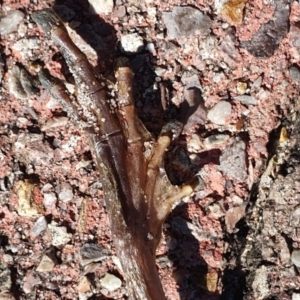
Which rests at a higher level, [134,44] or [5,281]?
[134,44]

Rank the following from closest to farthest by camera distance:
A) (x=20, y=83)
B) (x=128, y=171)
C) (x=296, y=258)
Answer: (x=128, y=171), (x=296, y=258), (x=20, y=83)

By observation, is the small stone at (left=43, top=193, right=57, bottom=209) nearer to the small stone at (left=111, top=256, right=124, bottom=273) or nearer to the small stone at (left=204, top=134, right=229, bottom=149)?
the small stone at (left=111, top=256, right=124, bottom=273)

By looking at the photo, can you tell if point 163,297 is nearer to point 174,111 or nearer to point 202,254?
point 202,254

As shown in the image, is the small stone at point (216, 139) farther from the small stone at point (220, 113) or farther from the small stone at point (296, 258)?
the small stone at point (296, 258)

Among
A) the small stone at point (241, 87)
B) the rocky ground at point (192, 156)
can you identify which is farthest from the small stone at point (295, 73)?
the small stone at point (241, 87)

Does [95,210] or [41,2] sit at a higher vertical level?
[41,2]

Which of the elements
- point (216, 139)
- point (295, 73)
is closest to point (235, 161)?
point (216, 139)

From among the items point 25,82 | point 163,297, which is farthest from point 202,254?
Answer: point 25,82

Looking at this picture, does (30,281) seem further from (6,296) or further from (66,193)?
(66,193)
